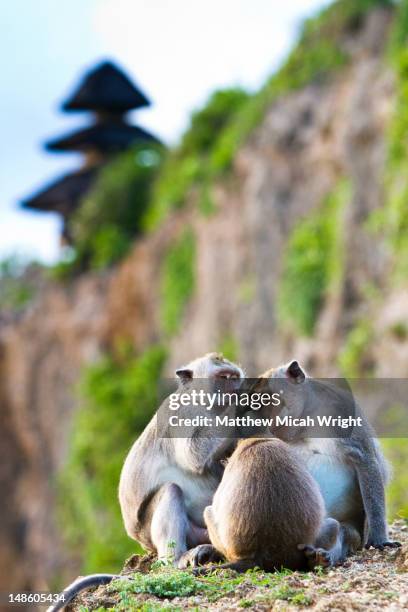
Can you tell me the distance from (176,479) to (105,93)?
24355 mm

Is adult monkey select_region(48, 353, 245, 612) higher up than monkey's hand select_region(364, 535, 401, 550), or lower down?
higher up

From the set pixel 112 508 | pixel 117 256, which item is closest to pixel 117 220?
pixel 117 256

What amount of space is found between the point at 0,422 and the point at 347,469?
2663 cm

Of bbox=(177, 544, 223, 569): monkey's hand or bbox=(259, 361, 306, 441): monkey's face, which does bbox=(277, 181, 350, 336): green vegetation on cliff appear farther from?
bbox=(177, 544, 223, 569): monkey's hand

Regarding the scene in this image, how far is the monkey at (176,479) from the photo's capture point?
7262 mm

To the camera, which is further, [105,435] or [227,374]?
[105,435]

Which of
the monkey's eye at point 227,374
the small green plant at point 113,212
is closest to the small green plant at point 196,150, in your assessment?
the small green plant at point 113,212

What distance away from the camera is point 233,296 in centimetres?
2353

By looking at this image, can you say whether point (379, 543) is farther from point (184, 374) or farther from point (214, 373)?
point (184, 374)

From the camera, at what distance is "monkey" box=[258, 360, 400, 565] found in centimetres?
704

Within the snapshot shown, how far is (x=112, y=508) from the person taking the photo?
25.6 m

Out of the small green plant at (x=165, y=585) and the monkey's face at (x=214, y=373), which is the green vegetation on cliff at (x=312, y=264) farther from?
the small green plant at (x=165, y=585)

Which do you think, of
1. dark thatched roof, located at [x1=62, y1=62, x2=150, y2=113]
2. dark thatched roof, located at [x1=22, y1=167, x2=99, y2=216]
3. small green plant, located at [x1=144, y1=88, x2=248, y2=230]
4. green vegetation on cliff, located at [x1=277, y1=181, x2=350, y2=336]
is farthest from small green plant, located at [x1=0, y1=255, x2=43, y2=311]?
green vegetation on cliff, located at [x1=277, y1=181, x2=350, y2=336]

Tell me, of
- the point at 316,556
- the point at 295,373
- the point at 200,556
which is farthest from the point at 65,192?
the point at 316,556
